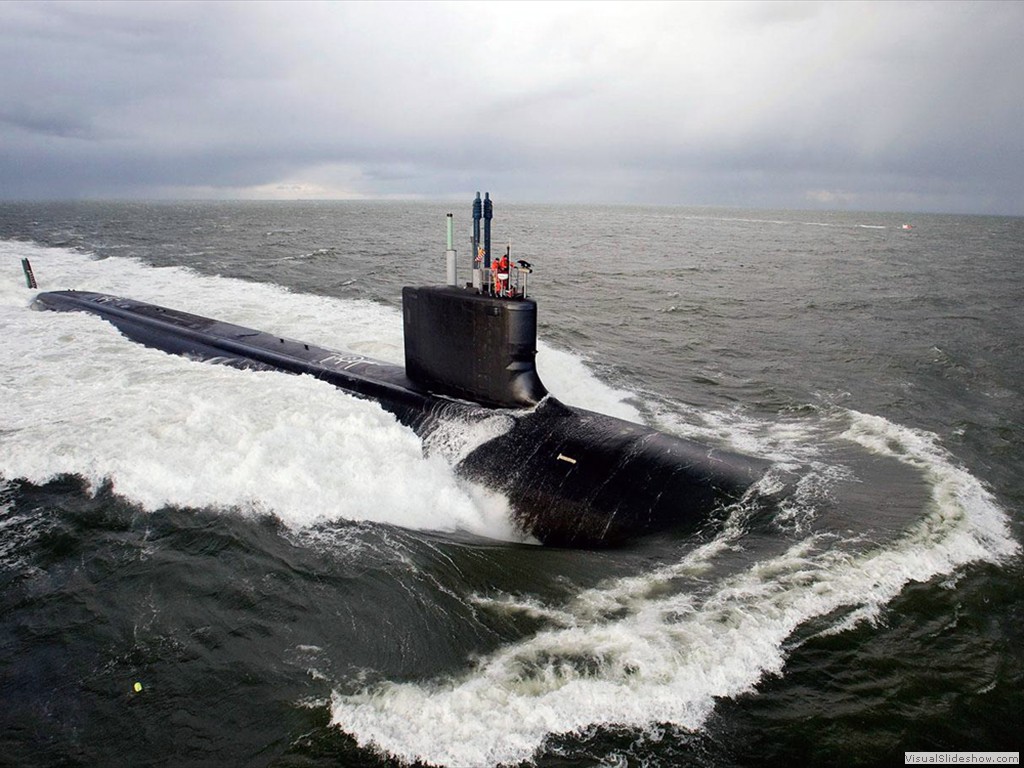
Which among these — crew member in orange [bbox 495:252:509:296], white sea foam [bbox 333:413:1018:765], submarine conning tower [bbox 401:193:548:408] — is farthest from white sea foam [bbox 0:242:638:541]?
white sea foam [bbox 333:413:1018:765]

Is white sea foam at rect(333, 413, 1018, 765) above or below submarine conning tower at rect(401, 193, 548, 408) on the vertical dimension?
below

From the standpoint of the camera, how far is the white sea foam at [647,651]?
5.06 m

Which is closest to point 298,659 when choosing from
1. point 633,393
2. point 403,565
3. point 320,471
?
point 403,565

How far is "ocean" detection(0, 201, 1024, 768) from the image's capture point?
509 cm

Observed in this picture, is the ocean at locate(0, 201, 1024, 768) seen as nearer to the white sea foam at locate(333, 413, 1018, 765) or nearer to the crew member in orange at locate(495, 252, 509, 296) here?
the white sea foam at locate(333, 413, 1018, 765)

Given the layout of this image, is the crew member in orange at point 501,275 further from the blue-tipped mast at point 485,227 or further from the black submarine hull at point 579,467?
the black submarine hull at point 579,467

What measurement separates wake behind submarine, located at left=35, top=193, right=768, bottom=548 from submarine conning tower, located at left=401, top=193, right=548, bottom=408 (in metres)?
0.02

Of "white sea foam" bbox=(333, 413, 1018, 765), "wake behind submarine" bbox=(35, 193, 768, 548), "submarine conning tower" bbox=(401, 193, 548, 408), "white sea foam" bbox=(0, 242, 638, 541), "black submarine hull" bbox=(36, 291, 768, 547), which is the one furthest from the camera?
"submarine conning tower" bbox=(401, 193, 548, 408)

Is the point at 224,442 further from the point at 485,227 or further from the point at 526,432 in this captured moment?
the point at 485,227

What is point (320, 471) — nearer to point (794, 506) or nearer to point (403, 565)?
point (403, 565)

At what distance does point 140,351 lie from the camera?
15.0 meters

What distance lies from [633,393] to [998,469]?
22.9 feet

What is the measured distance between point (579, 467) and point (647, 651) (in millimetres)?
3338

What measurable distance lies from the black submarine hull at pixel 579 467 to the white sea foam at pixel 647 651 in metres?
0.89
